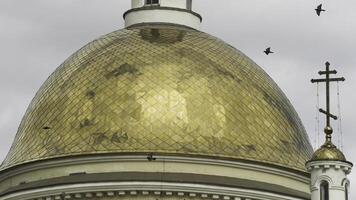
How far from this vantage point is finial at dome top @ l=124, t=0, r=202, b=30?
6056 cm

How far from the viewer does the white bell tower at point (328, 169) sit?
4916 centimetres

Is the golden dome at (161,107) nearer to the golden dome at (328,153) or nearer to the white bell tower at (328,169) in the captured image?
the golden dome at (328,153)

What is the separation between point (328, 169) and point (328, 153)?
18.3 inches

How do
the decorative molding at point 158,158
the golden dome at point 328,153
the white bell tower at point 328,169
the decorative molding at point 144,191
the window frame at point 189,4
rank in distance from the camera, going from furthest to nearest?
the window frame at point 189,4, the decorative molding at point 158,158, the decorative molding at point 144,191, the golden dome at point 328,153, the white bell tower at point 328,169

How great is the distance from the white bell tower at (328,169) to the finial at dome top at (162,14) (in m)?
11.6

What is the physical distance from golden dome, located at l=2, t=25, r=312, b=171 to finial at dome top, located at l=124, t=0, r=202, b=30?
4.06 ft

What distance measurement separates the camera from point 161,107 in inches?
2205

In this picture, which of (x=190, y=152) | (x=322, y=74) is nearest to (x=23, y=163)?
(x=190, y=152)

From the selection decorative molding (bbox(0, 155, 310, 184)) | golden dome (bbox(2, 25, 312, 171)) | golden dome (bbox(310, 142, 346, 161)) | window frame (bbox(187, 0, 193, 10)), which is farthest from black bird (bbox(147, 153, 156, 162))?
window frame (bbox(187, 0, 193, 10))

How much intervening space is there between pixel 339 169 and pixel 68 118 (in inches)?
418

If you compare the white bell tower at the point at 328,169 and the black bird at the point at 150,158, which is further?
the black bird at the point at 150,158

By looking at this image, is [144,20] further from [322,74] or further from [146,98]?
[322,74]

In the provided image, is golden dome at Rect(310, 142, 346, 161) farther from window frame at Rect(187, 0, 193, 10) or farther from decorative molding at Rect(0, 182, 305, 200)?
window frame at Rect(187, 0, 193, 10)

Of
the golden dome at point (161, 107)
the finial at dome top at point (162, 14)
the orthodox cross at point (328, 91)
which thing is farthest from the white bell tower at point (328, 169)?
the finial at dome top at point (162, 14)
